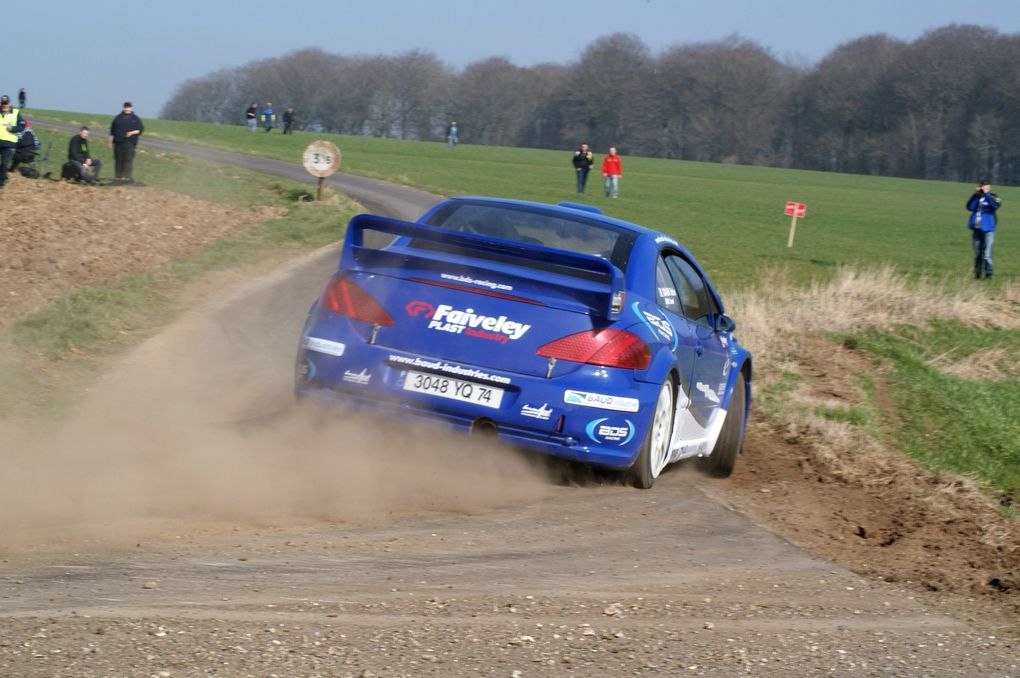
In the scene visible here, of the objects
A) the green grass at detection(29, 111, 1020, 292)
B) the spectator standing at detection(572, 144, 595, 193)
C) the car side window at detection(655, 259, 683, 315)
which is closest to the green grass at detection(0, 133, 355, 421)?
the car side window at detection(655, 259, 683, 315)

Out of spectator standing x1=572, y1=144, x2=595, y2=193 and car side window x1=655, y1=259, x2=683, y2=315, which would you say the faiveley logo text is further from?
spectator standing x1=572, y1=144, x2=595, y2=193

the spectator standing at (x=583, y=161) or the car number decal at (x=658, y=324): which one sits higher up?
the spectator standing at (x=583, y=161)

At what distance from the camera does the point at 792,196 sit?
6209 cm

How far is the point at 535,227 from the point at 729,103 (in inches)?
5175

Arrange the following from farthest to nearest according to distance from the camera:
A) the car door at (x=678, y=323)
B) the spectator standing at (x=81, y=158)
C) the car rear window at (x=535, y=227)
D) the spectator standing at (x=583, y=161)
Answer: the spectator standing at (x=583, y=161) → the spectator standing at (x=81, y=158) → the car rear window at (x=535, y=227) → the car door at (x=678, y=323)

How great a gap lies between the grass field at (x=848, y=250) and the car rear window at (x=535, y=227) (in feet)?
12.9

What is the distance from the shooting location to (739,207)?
48.3 m

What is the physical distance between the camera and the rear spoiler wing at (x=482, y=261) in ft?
22.1

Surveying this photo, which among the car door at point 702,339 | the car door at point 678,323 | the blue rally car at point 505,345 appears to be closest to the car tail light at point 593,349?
the blue rally car at point 505,345

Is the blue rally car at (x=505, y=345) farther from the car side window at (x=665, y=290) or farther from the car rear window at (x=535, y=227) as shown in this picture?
the car rear window at (x=535, y=227)

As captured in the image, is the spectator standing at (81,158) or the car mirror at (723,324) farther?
the spectator standing at (81,158)

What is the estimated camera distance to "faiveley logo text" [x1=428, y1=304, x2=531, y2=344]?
671 centimetres

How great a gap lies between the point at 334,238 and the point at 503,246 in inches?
491

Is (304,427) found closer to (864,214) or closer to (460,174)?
(460,174)
